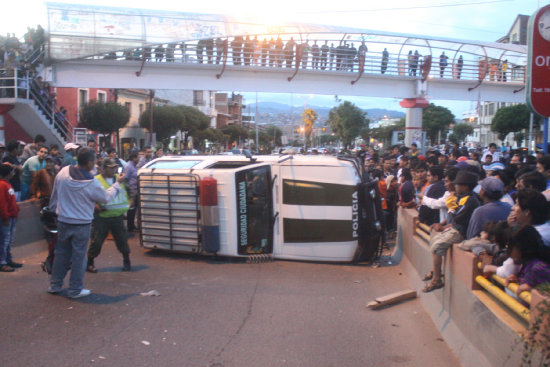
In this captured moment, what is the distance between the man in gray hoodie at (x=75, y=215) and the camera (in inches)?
241

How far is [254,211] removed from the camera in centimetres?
871

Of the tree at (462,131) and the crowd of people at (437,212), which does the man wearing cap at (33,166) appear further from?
the tree at (462,131)

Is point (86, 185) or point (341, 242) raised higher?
point (86, 185)

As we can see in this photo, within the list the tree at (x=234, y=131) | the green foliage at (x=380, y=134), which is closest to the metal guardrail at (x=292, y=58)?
the green foliage at (x=380, y=134)

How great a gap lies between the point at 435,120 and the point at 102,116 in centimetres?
4538

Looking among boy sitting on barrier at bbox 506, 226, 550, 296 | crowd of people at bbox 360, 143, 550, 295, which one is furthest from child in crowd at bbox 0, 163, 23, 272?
boy sitting on barrier at bbox 506, 226, 550, 296

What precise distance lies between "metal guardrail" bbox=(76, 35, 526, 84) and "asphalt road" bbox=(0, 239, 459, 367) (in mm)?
13200

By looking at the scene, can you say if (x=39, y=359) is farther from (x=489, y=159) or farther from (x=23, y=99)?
(x=23, y=99)

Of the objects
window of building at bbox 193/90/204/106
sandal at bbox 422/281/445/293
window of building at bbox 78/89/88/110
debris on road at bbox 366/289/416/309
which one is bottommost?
debris on road at bbox 366/289/416/309

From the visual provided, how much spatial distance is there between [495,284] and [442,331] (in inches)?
48.7

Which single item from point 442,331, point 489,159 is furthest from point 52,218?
point 489,159

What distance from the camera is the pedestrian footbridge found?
18.9 m

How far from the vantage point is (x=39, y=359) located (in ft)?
15.0

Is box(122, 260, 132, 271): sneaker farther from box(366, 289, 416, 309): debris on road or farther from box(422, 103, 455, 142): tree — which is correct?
box(422, 103, 455, 142): tree
